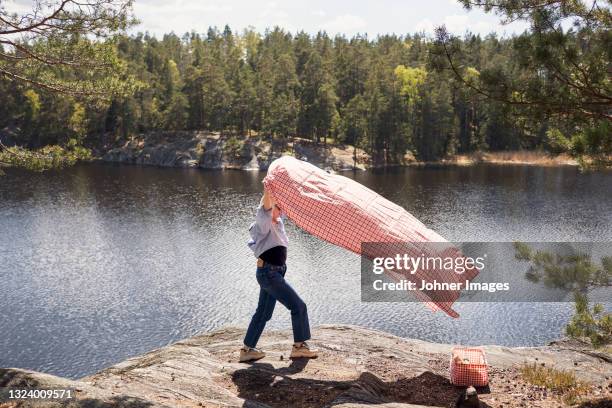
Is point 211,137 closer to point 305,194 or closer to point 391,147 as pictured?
point 391,147

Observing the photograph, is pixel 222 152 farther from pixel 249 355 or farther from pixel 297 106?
pixel 249 355

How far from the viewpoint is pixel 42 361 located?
751 inches

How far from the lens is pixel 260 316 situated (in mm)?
7945

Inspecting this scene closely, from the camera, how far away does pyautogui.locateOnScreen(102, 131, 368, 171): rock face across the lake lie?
245 feet

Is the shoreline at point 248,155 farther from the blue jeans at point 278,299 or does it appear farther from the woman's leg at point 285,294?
the woman's leg at point 285,294

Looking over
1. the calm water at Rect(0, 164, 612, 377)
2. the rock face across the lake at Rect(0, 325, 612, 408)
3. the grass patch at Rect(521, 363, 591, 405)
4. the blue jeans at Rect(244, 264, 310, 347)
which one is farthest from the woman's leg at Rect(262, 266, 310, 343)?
the calm water at Rect(0, 164, 612, 377)

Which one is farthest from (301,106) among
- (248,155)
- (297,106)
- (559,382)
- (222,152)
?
(559,382)

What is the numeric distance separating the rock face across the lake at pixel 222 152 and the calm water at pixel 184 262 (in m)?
15.3

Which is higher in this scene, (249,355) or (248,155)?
(248,155)

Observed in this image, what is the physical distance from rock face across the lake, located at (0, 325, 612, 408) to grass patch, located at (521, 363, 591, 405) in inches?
6.5

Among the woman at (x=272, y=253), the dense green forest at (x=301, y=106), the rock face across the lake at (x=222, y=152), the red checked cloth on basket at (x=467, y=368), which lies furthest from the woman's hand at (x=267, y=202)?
the dense green forest at (x=301, y=106)

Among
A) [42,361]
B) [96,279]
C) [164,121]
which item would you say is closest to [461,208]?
[96,279]

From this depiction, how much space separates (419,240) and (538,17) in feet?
14.6

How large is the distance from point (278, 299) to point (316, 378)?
3.78ft
